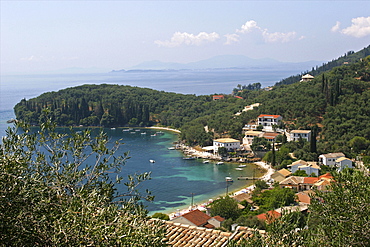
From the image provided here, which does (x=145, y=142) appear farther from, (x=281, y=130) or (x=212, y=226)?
(x=212, y=226)

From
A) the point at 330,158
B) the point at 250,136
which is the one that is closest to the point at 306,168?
the point at 330,158

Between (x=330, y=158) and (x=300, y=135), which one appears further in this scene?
(x=300, y=135)

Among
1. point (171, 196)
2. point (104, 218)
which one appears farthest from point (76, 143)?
point (171, 196)

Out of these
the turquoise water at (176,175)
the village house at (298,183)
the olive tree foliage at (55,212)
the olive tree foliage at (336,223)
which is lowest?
the turquoise water at (176,175)

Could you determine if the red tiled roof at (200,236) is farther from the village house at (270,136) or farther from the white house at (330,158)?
the village house at (270,136)

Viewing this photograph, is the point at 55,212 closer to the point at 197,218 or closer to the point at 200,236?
the point at 200,236

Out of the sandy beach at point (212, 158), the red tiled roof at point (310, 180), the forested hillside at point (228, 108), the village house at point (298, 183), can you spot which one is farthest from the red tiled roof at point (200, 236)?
the red tiled roof at point (310, 180)

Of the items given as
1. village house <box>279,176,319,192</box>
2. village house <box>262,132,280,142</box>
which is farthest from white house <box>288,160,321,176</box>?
village house <box>262,132,280,142</box>
